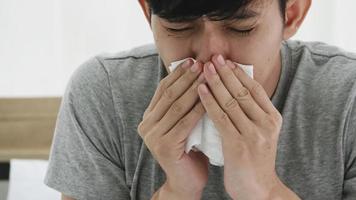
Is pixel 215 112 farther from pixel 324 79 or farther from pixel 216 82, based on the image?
pixel 324 79

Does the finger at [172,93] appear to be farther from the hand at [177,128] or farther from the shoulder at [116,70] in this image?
the shoulder at [116,70]

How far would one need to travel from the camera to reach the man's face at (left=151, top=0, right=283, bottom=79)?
0.89 meters

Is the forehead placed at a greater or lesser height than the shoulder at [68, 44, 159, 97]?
greater

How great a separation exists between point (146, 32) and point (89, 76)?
80cm

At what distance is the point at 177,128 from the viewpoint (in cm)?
96

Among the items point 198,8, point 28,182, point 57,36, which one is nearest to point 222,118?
point 198,8

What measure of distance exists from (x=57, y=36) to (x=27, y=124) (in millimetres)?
394

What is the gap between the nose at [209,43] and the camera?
0.89 metres

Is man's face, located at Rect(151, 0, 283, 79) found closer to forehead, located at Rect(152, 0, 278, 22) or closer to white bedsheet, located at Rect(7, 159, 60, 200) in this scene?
forehead, located at Rect(152, 0, 278, 22)

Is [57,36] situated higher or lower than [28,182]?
higher

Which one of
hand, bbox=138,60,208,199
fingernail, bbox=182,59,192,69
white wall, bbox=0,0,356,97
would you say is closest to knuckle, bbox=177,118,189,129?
hand, bbox=138,60,208,199

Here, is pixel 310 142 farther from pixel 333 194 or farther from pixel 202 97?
pixel 202 97

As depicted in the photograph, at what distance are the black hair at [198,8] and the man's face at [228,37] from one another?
22 millimetres

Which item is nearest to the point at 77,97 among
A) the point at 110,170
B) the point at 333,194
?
the point at 110,170
